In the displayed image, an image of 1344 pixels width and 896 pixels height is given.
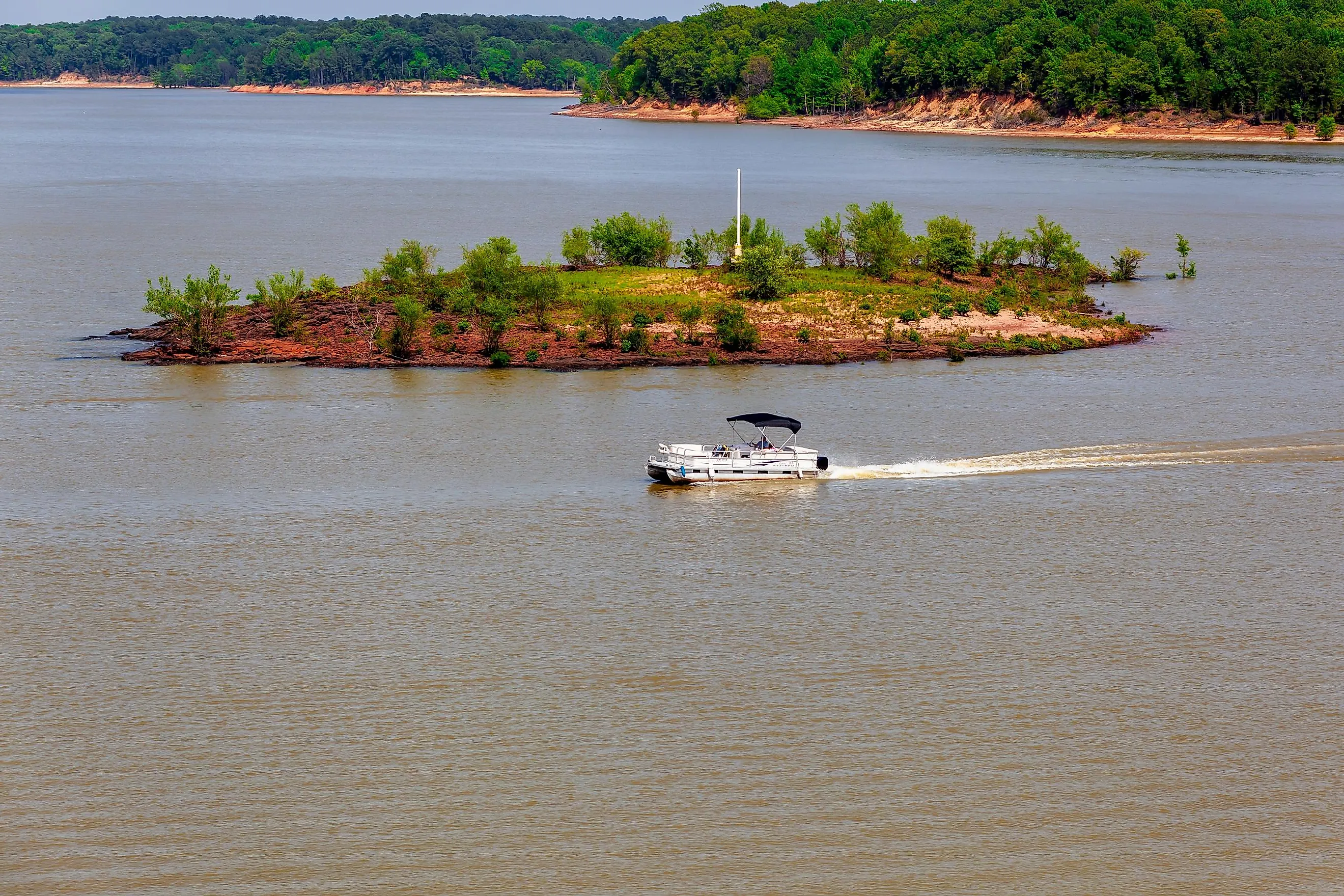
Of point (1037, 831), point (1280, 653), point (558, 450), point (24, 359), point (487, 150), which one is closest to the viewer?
point (1037, 831)

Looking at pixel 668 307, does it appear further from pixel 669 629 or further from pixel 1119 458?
pixel 669 629

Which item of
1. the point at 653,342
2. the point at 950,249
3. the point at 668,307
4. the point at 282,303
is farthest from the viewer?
the point at 950,249

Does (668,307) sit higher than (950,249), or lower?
lower

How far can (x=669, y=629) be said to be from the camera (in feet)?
103

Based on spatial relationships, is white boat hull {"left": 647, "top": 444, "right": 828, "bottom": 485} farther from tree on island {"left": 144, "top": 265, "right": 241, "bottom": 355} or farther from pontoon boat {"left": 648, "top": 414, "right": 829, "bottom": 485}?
tree on island {"left": 144, "top": 265, "right": 241, "bottom": 355}

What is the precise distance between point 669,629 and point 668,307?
30.6 metres

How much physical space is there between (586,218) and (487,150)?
8755 cm

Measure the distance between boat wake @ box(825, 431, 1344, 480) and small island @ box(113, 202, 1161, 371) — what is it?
13.4m

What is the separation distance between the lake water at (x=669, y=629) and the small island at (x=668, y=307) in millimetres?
2074

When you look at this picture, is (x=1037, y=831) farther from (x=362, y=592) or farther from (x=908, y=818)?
(x=362, y=592)

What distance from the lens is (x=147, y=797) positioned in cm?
2441

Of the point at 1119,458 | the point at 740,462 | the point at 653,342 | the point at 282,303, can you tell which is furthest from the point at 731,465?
the point at 282,303

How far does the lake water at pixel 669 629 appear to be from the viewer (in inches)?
921

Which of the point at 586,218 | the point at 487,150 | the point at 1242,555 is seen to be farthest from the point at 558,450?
the point at 487,150
